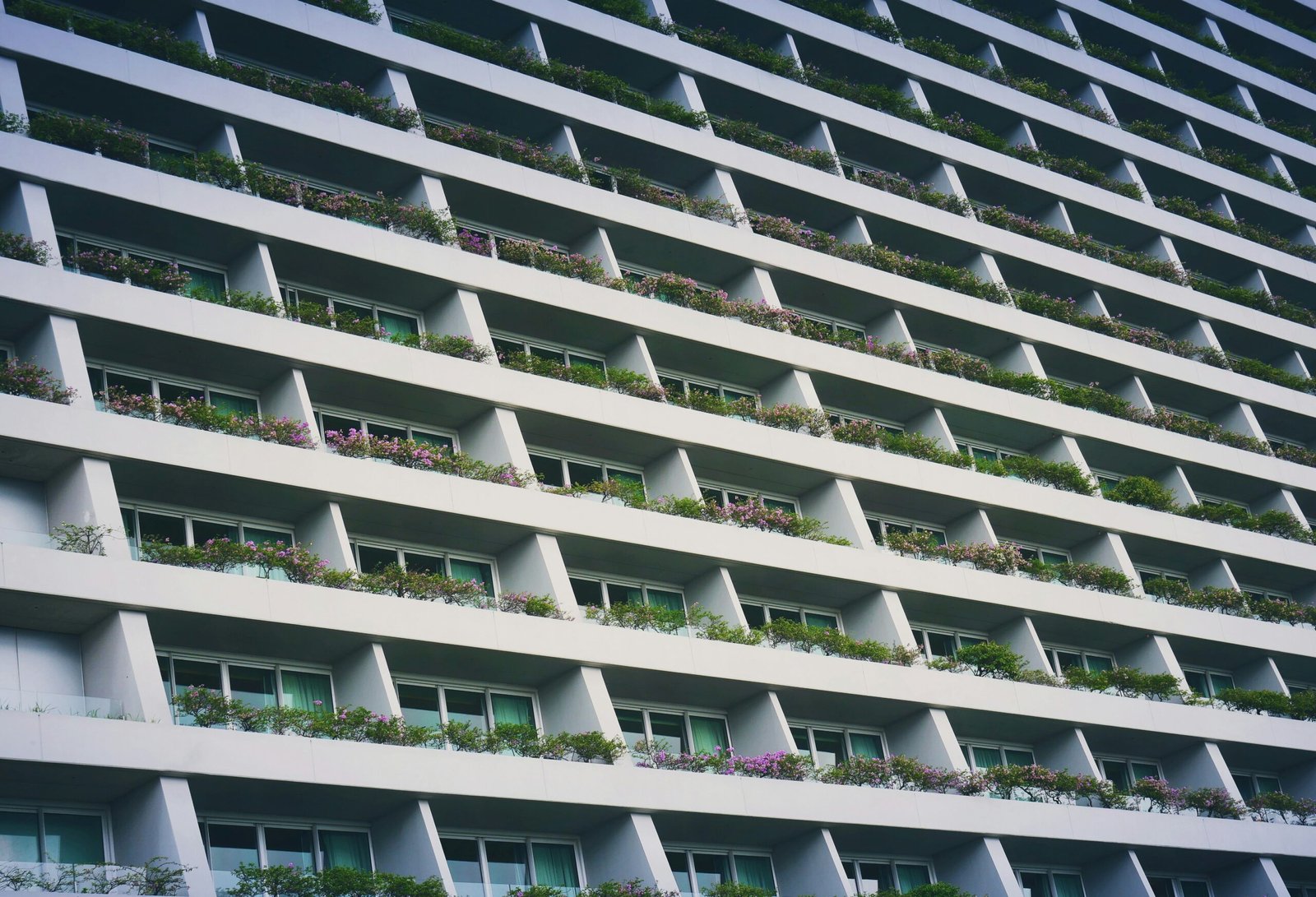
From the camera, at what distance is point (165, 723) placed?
23.0m

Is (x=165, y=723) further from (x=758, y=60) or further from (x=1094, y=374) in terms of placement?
(x=1094, y=374)

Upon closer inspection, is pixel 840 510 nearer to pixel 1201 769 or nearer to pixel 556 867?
pixel 1201 769

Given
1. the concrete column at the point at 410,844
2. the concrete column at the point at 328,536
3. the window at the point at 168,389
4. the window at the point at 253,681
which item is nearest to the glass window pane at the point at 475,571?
the concrete column at the point at 328,536

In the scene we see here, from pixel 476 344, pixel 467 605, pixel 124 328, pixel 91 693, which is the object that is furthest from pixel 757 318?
pixel 91 693

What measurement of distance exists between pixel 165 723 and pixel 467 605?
662 centimetres

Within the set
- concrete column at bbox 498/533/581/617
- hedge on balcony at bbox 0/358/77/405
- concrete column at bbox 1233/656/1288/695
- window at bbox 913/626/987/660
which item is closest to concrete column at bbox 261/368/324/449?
hedge on balcony at bbox 0/358/77/405

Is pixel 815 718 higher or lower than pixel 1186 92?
lower

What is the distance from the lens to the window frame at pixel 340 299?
32.0 meters

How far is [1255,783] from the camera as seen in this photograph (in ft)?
132

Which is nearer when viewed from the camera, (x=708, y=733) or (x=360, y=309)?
(x=708, y=733)

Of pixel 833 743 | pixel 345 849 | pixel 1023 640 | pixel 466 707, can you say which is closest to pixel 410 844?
pixel 345 849

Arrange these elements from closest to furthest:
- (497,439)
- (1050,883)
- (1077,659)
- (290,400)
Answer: (290,400), (497,439), (1050,883), (1077,659)

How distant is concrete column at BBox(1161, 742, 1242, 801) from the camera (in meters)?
36.9

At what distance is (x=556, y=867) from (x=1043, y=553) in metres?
18.8
